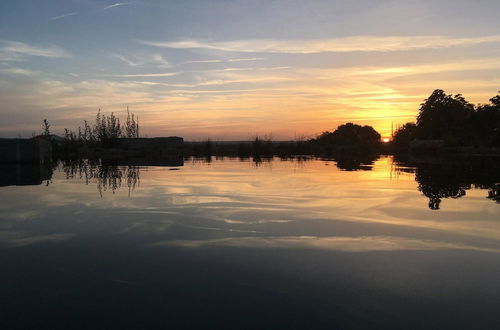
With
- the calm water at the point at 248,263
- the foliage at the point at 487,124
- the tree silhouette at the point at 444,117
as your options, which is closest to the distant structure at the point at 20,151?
the calm water at the point at 248,263

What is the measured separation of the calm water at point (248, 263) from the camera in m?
2.54

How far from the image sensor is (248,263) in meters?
3.54

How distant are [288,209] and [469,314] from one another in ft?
12.3

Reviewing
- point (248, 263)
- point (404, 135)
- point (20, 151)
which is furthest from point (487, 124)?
point (248, 263)

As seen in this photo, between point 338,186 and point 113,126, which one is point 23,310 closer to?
point 338,186

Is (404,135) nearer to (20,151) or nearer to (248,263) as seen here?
(20,151)

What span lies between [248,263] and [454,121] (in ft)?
149

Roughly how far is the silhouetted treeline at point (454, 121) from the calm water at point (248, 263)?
122 feet

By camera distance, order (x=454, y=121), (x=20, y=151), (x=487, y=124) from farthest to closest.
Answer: (x=454, y=121), (x=487, y=124), (x=20, y=151)

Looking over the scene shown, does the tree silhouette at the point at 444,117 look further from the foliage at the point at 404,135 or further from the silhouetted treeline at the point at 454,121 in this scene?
the foliage at the point at 404,135

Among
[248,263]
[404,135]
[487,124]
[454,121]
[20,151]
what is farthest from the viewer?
[404,135]

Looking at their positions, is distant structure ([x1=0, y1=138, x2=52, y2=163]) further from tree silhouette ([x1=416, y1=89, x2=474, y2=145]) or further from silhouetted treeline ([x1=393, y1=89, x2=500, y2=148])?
tree silhouette ([x1=416, y1=89, x2=474, y2=145])

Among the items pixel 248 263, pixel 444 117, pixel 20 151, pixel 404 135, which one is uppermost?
pixel 444 117

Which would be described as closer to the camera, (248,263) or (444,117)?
(248,263)
